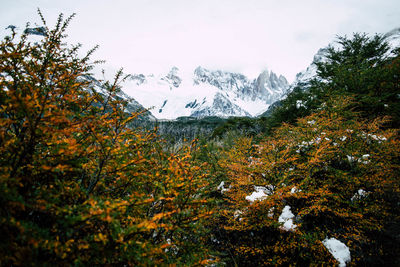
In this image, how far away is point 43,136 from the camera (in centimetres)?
182

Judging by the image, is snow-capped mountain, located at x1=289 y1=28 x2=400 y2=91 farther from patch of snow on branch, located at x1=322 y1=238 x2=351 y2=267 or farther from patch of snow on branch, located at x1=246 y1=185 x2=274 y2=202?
patch of snow on branch, located at x1=322 y1=238 x2=351 y2=267

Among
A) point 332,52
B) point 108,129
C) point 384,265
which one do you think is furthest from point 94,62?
point 332,52

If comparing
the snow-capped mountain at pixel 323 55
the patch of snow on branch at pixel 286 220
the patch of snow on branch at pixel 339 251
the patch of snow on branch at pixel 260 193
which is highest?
the snow-capped mountain at pixel 323 55

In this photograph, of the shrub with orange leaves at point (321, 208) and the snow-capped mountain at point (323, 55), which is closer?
the shrub with orange leaves at point (321, 208)

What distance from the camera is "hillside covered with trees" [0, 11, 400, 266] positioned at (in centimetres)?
158

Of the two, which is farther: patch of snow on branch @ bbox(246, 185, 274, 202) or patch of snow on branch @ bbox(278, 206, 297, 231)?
patch of snow on branch @ bbox(246, 185, 274, 202)

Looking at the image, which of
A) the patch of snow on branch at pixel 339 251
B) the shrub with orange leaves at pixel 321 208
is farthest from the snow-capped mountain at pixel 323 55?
the patch of snow on branch at pixel 339 251

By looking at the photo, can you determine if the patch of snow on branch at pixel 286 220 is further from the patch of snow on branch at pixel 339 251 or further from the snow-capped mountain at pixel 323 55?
the snow-capped mountain at pixel 323 55

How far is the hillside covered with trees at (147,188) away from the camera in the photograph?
62.4 inches

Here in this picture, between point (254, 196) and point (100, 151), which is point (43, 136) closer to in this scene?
point (100, 151)

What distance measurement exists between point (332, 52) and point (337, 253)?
55.0 feet

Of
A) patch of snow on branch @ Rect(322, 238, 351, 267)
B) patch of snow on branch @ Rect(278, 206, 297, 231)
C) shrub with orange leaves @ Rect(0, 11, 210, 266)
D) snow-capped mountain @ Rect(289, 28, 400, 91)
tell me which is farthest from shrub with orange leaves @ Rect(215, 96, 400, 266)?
snow-capped mountain @ Rect(289, 28, 400, 91)

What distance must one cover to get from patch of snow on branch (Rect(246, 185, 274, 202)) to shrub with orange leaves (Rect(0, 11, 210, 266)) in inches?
87.7

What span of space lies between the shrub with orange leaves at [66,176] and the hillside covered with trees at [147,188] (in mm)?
19
